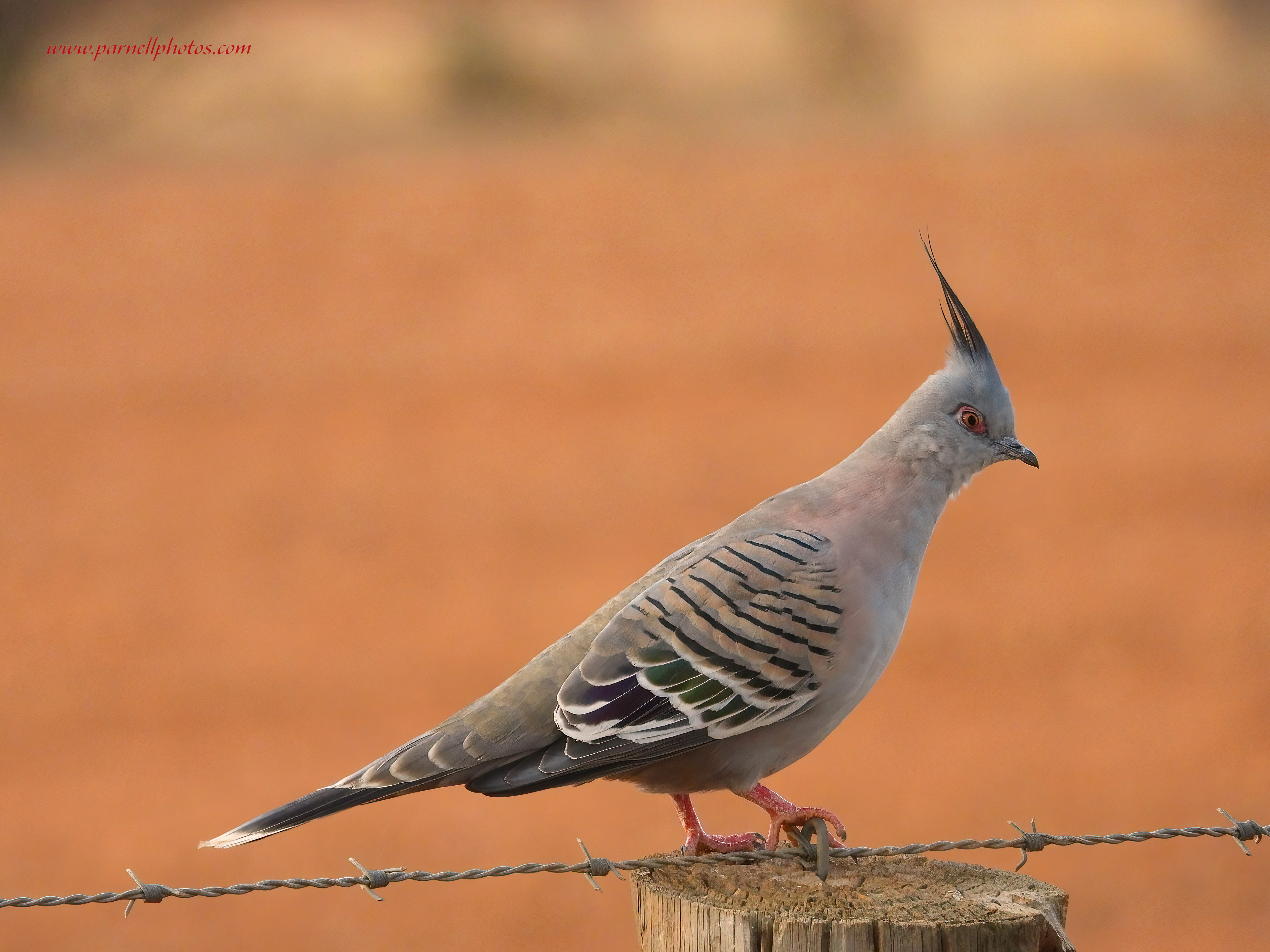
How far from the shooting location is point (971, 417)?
12.8 feet

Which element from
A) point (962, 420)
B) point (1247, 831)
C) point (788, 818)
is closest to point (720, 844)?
point (788, 818)

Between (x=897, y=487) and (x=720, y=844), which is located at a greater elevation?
(x=897, y=487)

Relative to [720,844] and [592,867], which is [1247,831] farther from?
[592,867]

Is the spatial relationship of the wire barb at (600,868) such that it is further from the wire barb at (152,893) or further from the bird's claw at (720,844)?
the wire barb at (152,893)

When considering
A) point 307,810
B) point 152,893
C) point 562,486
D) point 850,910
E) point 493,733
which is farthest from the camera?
point 562,486

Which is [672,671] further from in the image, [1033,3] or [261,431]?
[1033,3]

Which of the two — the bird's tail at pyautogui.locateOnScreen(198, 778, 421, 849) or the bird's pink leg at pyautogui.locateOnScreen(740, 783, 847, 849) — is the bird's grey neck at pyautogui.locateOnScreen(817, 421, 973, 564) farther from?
the bird's tail at pyautogui.locateOnScreen(198, 778, 421, 849)

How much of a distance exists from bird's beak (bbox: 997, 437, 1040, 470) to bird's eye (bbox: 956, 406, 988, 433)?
0.08 meters

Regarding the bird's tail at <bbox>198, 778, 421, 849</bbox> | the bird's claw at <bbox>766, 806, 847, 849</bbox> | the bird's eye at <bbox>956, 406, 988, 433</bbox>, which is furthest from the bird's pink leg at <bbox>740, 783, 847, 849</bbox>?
the bird's eye at <bbox>956, 406, 988, 433</bbox>

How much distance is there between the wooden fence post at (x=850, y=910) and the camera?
8.50 ft

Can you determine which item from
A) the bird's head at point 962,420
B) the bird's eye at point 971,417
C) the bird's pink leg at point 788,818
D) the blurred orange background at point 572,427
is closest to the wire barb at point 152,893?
the bird's pink leg at point 788,818

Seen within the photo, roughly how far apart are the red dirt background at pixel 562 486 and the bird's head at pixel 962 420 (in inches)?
356

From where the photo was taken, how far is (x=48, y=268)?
24547 millimetres

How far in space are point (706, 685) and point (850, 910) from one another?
2.77ft
